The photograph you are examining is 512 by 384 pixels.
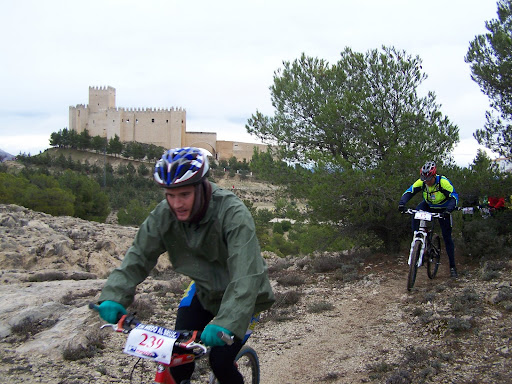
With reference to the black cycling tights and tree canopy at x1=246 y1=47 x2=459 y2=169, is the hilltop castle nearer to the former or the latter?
tree canopy at x1=246 y1=47 x2=459 y2=169

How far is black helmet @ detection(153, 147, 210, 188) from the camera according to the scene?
2221 mm

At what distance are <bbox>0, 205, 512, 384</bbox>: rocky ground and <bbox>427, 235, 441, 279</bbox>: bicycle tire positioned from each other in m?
0.17

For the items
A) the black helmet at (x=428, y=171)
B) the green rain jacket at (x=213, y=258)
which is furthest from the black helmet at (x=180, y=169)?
the black helmet at (x=428, y=171)

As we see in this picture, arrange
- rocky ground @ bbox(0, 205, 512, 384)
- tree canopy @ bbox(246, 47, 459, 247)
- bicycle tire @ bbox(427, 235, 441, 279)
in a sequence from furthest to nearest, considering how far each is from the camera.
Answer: tree canopy @ bbox(246, 47, 459, 247), bicycle tire @ bbox(427, 235, 441, 279), rocky ground @ bbox(0, 205, 512, 384)

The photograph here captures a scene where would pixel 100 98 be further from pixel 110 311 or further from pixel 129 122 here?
pixel 110 311

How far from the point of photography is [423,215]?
6621 mm

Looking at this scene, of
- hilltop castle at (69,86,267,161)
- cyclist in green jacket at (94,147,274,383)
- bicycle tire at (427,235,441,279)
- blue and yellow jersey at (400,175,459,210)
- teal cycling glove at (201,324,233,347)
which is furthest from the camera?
hilltop castle at (69,86,267,161)

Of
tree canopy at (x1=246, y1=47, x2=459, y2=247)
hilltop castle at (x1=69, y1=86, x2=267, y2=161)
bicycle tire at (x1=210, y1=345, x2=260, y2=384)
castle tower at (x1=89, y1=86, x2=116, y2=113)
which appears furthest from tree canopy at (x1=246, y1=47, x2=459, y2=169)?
castle tower at (x1=89, y1=86, x2=116, y2=113)

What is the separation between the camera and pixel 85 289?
7758mm

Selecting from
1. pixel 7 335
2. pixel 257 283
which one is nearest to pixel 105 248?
pixel 7 335

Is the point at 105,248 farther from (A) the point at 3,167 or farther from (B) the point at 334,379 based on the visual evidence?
(A) the point at 3,167

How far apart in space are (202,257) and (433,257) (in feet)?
18.7

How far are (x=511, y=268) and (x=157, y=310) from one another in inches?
220

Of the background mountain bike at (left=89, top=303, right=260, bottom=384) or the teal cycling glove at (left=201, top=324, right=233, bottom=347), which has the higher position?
the teal cycling glove at (left=201, top=324, right=233, bottom=347)
